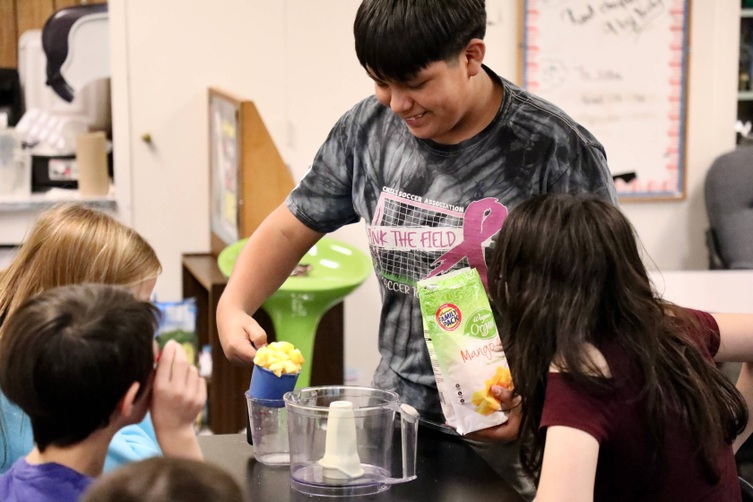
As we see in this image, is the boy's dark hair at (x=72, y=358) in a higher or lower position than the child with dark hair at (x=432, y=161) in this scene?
lower

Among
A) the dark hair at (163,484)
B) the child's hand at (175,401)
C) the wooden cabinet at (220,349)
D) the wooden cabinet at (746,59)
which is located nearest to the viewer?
the dark hair at (163,484)

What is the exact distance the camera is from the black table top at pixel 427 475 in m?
1.38

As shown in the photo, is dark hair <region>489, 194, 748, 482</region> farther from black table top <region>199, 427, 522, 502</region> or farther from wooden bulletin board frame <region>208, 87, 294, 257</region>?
wooden bulletin board frame <region>208, 87, 294, 257</region>

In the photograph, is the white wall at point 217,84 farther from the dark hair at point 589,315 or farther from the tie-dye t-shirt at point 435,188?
the dark hair at point 589,315

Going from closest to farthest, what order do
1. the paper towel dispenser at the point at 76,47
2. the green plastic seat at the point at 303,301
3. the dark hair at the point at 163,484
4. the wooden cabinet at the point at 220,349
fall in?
the dark hair at the point at 163,484
the green plastic seat at the point at 303,301
the wooden cabinet at the point at 220,349
the paper towel dispenser at the point at 76,47

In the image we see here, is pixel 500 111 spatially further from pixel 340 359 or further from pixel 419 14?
pixel 340 359

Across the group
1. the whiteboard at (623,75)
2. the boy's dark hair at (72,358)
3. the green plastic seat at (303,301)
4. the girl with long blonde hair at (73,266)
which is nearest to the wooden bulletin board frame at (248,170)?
the green plastic seat at (303,301)

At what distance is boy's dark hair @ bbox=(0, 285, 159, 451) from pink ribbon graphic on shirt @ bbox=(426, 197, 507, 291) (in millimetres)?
562

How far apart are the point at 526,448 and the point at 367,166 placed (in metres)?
0.54

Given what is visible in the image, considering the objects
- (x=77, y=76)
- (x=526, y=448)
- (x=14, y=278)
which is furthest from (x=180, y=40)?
(x=526, y=448)

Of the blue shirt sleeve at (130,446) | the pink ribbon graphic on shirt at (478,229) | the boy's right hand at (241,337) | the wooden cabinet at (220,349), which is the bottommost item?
the wooden cabinet at (220,349)

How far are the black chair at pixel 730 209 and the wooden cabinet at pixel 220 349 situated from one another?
166 cm

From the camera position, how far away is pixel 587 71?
4277 millimetres

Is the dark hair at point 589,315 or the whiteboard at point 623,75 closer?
the dark hair at point 589,315
